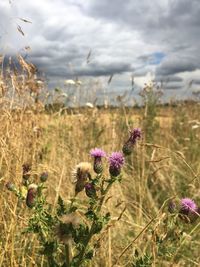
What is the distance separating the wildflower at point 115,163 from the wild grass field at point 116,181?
0.03 metres

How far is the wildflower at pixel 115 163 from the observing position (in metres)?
1.82

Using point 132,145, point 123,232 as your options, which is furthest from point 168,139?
point 132,145

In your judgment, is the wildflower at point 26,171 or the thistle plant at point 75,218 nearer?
the thistle plant at point 75,218

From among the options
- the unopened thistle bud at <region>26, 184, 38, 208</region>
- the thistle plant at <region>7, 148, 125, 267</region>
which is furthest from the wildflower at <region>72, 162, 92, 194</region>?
the unopened thistle bud at <region>26, 184, 38, 208</region>

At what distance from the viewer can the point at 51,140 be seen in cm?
479

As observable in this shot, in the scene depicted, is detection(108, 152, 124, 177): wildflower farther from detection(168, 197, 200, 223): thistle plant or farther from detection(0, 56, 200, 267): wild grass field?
detection(168, 197, 200, 223): thistle plant

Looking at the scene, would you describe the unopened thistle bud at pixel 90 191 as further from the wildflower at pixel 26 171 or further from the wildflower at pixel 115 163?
the wildflower at pixel 26 171

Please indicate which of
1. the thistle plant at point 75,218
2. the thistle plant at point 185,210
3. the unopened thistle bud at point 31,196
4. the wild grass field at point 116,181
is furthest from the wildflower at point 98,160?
the thistle plant at point 185,210

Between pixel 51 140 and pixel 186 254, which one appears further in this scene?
pixel 51 140

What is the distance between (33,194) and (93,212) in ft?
0.82

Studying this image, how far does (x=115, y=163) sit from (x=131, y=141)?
0.13 metres

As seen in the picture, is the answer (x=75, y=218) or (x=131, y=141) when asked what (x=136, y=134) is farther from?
(x=75, y=218)

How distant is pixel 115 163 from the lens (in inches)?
72.3

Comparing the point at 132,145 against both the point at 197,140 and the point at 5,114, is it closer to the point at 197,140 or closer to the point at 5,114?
the point at 5,114
